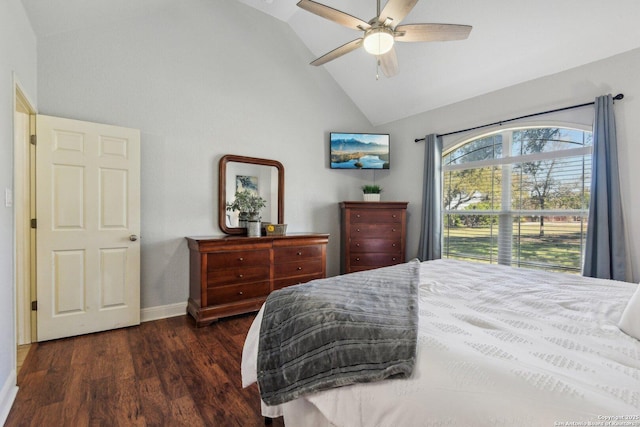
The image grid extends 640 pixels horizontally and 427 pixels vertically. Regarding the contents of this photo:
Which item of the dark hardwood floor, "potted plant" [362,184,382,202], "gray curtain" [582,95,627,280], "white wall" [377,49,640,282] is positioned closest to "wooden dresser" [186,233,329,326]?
the dark hardwood floor

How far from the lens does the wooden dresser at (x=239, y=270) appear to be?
2978 mm

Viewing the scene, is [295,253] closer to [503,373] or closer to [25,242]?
[25,242]

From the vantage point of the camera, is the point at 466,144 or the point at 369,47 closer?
the point at 369,47

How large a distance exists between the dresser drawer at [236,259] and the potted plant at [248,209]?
0.88ft

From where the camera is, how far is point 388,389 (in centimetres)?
88

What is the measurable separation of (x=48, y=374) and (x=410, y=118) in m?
4.71

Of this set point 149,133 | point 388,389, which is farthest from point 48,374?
point 388,389

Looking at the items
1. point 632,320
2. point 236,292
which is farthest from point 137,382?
point 632,320

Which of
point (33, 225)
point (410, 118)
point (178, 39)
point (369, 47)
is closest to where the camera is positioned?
point (369, 47)

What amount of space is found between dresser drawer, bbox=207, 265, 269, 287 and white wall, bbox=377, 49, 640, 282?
90.3 inches

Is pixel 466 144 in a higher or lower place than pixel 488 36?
lower

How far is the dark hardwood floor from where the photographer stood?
162 centimetres

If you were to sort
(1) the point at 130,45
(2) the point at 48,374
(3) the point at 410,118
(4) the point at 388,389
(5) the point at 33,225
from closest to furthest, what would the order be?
1. (4) the point at 388,389
2. (2) the point at 48,374
3. (5) the point at 33,225
4. (1) the point at 130,45
5. (3) the point at 410,118

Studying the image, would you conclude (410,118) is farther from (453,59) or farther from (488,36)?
(488,36)
